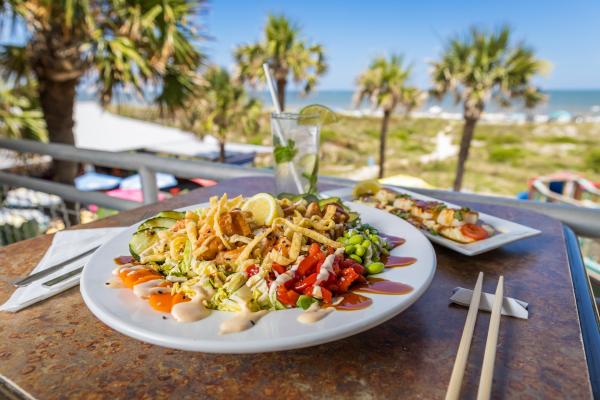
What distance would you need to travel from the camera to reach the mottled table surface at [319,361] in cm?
54

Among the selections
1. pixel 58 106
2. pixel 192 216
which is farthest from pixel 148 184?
pixel 58 106

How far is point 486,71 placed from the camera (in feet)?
41.0

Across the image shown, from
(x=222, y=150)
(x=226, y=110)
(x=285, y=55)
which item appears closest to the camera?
(x=222, y=150)

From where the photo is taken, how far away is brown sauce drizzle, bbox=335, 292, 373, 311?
0.60 m

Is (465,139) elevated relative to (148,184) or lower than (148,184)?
lower

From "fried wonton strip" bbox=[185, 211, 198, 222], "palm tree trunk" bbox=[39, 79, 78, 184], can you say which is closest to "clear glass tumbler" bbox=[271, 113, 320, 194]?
"fried wonton strip" bbox=[185, 211, 198, 222]

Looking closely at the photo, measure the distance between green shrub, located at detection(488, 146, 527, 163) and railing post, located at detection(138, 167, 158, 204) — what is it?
2547cm

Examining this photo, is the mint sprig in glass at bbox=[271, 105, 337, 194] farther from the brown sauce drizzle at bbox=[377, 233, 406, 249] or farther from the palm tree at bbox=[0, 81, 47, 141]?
the palm tree at bbox=[0, 81, 47, 141]

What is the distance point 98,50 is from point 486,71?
11.4 metres

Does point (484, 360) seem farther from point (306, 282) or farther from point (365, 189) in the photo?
point (365, 189)

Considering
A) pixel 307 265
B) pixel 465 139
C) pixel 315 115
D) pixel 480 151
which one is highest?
pixel 315 115

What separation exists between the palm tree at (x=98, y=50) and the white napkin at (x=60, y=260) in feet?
13.3

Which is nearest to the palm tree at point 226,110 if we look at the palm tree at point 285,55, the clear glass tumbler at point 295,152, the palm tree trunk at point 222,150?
the palm tree trunk at point 222,150

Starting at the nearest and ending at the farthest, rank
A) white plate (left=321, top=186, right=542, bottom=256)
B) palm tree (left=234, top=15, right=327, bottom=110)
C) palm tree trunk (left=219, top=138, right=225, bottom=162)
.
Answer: white plate (left=321, top=186, right=542, bottom=256) < palm tree trunk (left=219, top=138, right=225, bottom=162) < palm tree (left=234, top=15, right=327, bottom=110)
